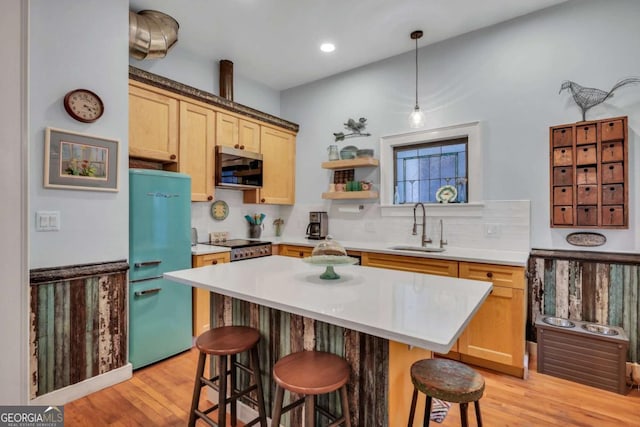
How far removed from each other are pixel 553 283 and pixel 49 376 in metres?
3.79

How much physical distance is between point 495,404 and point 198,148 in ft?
10.8

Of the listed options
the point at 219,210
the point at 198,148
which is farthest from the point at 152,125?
the point at 219,210

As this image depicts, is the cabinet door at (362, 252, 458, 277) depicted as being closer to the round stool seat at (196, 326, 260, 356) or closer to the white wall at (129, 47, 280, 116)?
the round stool seat at (196, 326, 260, 356)

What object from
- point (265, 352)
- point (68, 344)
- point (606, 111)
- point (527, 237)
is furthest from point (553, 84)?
point (68, 344)

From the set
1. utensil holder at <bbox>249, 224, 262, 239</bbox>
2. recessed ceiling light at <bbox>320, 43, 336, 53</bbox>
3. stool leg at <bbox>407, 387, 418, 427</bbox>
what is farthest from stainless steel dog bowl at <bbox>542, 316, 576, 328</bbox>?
recessed ceiling light at <bbox>320, 43, 336, 53</bbox>

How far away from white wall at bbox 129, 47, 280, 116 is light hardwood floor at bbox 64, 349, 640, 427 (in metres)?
2.82

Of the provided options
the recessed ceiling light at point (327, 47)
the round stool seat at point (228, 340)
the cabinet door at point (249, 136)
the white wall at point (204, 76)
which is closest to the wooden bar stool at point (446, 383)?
the round stool seat at point (228, 340)

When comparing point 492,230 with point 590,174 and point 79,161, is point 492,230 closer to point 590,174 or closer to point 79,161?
point 590,174

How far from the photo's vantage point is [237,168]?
3562mm

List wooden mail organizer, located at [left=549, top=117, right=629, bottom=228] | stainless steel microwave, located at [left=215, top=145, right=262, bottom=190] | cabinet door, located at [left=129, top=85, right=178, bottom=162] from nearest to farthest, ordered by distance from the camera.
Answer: wooden mail organizer, located at [left=549, top=117, right=629, bottom=228]
cabinet door, located at [left=129, top=85, right=178, bottom=162]
stainless steel microwave, located at [left=215, top=145, right=262, bottom=190]

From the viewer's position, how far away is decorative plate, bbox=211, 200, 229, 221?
12.1 ft

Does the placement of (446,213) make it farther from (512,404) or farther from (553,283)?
(512,404)

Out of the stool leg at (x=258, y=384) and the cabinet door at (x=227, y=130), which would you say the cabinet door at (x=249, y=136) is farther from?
the stool leg at (x=258, y=384)

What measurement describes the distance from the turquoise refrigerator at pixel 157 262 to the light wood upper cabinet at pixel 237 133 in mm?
872
